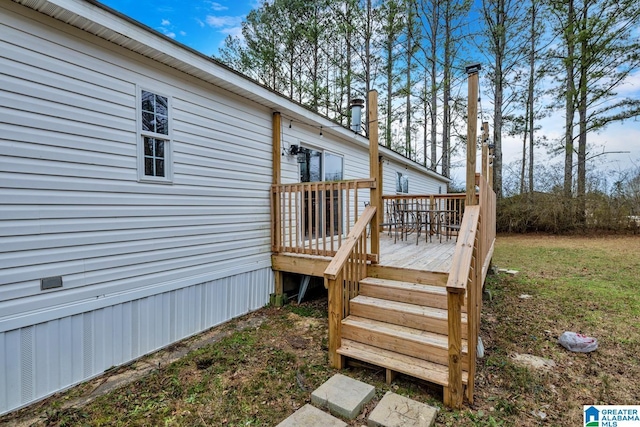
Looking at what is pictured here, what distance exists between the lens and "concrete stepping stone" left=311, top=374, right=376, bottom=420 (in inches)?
91.7

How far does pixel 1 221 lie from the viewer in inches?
98.0

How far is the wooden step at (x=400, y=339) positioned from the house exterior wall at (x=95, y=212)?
221 cm

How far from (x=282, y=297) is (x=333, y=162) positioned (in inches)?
133

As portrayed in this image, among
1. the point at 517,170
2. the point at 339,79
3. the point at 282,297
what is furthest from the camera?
the point at 517,170

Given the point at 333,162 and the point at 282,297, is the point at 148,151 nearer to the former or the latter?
the point at 282,297

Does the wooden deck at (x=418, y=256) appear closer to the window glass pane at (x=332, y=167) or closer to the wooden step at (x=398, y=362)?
the wooden step at (x=398, y=362)

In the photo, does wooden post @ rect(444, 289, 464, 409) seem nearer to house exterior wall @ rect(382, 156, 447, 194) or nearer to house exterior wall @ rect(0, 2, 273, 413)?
house exterior wall @ rect(0, 2, 273, 413)

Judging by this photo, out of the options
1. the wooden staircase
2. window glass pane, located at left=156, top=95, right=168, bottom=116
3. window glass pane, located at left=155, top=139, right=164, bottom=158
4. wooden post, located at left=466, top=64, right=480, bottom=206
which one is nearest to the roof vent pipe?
wooden post, located at left=466, top=64, right=480, bottom=206

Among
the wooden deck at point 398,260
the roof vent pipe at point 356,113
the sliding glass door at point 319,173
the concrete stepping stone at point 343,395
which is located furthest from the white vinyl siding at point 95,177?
the roof vent pipe at point 356,113

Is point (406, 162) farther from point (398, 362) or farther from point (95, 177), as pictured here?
point (95, 177)

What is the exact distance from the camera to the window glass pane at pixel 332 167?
6.76 m

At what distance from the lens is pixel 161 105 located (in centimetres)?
367

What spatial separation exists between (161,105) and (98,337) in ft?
8.80

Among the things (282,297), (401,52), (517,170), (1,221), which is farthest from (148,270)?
(517,170)
